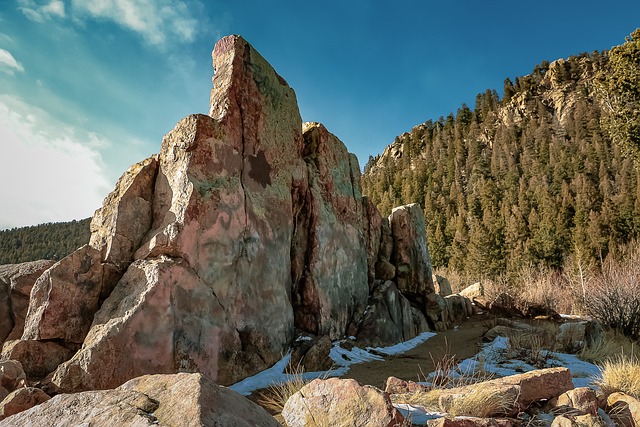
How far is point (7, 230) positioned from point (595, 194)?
3256 inches

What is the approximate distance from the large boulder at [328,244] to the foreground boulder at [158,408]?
23.1 feet

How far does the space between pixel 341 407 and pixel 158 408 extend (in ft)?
5.59

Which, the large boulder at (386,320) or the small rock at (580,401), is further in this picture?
the large boulder at (386,320)

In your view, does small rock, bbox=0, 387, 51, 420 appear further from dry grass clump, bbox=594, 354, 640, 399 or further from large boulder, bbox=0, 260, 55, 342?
dry grass clump, bbox=594, 354, 640, 399

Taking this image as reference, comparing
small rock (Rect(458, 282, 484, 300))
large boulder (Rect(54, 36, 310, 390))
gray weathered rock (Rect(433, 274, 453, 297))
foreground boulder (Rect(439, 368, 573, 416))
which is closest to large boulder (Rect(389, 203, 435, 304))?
large boulder (Rect(54, 36, 310, 390))

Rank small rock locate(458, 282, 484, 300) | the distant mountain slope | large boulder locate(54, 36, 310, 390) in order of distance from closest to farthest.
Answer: large boulder locate(54, 36, 310, 390)
small rock locate(458, 282, 484, 300)
the distant mountain slope

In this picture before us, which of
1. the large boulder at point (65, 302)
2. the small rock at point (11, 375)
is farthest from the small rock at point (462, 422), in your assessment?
the large boulder at point (65, 302)

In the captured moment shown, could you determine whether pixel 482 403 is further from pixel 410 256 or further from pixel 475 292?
pixel 475 292

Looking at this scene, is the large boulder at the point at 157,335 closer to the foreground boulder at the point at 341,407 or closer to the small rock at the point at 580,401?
the foreground boulder at the point at 341,407

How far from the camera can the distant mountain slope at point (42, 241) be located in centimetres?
5322

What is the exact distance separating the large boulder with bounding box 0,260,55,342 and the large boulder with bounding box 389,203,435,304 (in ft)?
36.6

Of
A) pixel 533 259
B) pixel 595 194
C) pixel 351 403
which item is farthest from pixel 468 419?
pixel 595 194

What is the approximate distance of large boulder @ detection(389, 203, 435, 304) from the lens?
49.7ft

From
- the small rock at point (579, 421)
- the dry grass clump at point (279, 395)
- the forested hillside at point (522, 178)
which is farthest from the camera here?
the forested hillside at point (522, 178)
